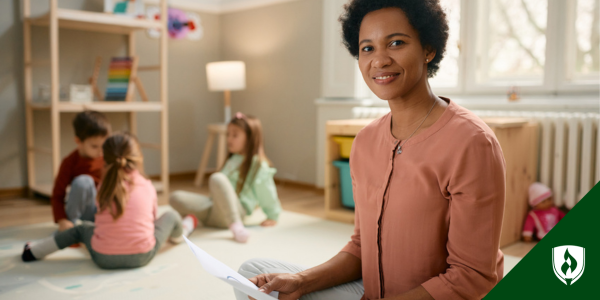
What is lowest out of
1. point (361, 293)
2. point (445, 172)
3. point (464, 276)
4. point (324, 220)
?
point (324, 220)

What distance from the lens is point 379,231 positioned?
0.94 m

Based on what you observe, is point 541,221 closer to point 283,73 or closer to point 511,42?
point 511,42

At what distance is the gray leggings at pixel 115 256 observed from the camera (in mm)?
1957

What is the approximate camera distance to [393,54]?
34.5 inches

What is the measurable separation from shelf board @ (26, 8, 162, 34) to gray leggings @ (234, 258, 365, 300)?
8.80 ft

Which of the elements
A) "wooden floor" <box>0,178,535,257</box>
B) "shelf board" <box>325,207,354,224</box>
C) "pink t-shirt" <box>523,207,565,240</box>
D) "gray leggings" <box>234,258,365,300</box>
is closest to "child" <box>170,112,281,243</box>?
"shelf board" <box>325,207,354,224</box>

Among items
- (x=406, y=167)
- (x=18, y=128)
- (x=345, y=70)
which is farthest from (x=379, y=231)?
(x=18, y=128)

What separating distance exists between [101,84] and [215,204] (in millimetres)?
1848

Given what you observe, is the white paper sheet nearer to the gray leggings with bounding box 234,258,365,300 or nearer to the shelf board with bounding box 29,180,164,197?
the gray leggings with bounding box 234,258,365,300

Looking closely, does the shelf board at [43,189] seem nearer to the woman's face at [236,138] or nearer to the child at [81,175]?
the child at [81,175]

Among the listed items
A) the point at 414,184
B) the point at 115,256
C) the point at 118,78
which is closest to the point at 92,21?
the point at 118,78

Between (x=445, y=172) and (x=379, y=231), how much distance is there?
0.18 metres

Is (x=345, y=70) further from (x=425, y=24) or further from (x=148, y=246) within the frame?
(x=425, y=24)

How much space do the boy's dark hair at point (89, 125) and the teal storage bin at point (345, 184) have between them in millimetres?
1295
